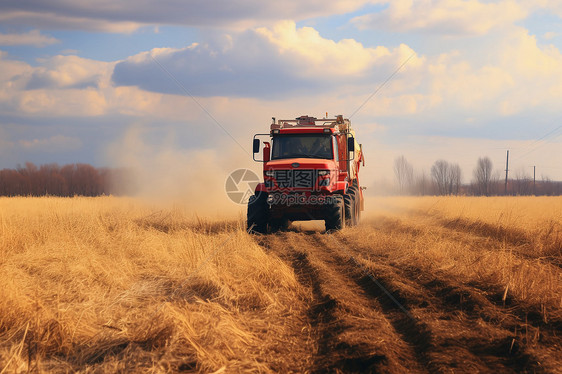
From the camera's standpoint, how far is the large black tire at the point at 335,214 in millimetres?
14642

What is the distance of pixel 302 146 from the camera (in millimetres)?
15656

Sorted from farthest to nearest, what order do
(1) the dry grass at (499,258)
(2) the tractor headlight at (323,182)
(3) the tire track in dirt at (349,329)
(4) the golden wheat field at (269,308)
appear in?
(2) the tractor headlight at (323,182), (1) the dry grass at (499,258), (4) the golden wheat field at (269,308), (3) the tire track in dirt at (349,329)

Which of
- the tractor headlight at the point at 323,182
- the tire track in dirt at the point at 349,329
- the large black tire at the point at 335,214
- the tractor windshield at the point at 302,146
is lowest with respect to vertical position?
the tire track in dirt at the point at 349,329

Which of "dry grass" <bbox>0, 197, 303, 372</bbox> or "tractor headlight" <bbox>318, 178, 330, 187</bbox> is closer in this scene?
"dry grass" <bbox>0, 197, 303, 372</bbox>

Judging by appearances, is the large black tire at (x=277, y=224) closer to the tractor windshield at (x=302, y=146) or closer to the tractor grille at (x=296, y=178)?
the tractor grille at (x=296, y=178)

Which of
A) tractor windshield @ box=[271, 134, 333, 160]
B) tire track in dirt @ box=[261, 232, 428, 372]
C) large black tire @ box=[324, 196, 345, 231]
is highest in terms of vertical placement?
tractor windshield @ box=[271, 134, 333, 160]

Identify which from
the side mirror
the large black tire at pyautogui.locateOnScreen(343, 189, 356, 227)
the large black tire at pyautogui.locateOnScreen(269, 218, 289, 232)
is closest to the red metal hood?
the side mirror

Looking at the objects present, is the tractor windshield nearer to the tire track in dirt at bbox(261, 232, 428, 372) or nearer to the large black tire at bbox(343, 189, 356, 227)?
the large black tire at bbox(343, 189, 356, 227)

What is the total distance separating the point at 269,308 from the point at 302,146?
9.98 meters

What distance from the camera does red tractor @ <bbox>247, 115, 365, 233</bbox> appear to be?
14.8 meters

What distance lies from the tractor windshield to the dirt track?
7.06 metres

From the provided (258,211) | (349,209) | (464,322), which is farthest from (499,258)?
(258,211)

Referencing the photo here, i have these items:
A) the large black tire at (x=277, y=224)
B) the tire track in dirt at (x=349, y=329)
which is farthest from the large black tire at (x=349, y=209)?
the tire track in dirt at (x=349, y=329)

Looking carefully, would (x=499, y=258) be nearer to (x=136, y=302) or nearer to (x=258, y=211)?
(x=136, y=302)
